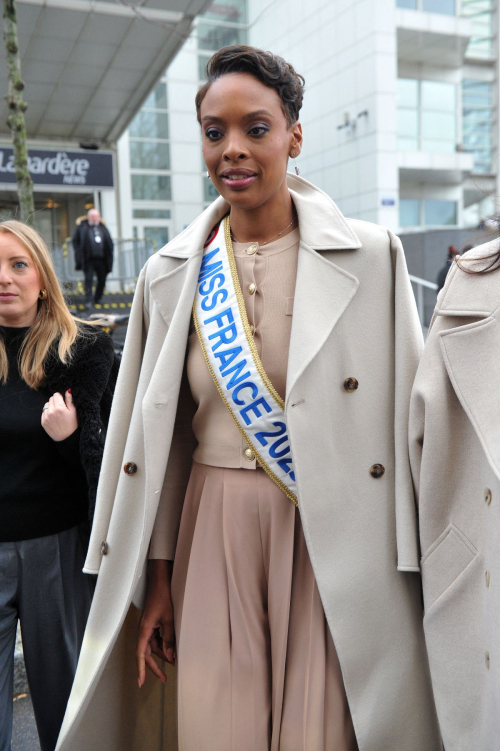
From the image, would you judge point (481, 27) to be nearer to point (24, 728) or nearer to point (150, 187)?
point (150, 187)

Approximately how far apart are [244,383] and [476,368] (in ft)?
1.98

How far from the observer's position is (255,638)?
205 centimetres

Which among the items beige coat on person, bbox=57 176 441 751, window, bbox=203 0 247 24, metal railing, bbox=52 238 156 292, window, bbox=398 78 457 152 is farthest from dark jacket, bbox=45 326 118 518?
window, bbox=203 0 247 24

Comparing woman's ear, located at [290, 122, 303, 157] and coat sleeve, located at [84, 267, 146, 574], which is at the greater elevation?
woman's ear, located at [290, 122, 303, 157]

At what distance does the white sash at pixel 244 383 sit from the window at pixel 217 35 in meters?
25.8

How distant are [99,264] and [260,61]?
41.0 ft

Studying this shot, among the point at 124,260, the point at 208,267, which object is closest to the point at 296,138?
the point at 208,267

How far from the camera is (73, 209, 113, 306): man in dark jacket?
13891mm

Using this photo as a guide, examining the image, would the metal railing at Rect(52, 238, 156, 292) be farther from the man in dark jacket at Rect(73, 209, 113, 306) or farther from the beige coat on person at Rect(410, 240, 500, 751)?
the beige coat on person at Rect(410, 240, 500, 751)

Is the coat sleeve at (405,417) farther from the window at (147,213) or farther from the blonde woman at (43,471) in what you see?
the window at (147,213)

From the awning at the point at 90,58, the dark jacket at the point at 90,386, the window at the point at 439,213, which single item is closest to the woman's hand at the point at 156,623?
the dark jacket at the point at 90,386

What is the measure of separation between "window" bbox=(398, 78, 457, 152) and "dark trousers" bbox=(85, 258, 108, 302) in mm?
13580

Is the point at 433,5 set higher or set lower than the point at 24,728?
higher

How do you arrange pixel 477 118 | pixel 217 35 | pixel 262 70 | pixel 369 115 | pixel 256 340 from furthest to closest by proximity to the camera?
pixel 217 35
pixel 477 118
pixel 369 115
pixel 256 340
pixel 262 70
